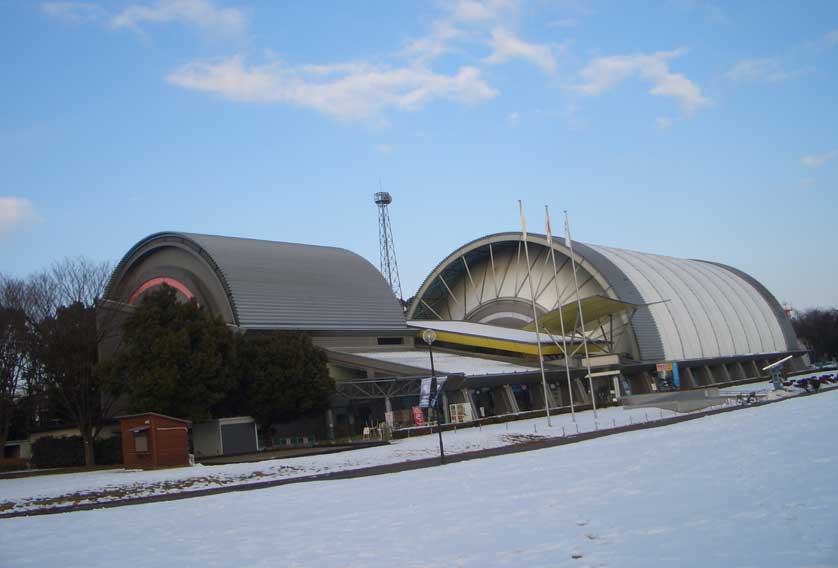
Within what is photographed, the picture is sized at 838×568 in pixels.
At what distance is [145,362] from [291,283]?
1560 centimetres

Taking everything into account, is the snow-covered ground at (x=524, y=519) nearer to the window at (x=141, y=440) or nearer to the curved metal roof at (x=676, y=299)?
the window at (x=141, y=440)

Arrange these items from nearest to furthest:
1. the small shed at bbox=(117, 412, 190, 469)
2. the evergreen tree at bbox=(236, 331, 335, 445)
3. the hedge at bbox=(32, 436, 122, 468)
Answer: the small shed at bbox=(117, 412, 190, 469), the evergreen tree at bbox=(236, 331, 335, 445), the hedge at bbox=(32, 436, 122, 468)

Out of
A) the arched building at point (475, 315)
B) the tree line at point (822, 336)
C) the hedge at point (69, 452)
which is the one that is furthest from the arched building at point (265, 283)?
the tree line at point (822, 336)

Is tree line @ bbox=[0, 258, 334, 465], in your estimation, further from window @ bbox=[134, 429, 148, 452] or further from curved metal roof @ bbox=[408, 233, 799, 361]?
curved metal roof @ bbox=[408, 233, 799, 361]

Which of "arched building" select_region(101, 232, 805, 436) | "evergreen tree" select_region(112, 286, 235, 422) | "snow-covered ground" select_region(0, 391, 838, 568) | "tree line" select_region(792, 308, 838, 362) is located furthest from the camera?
"tree line" select_region(792, 308, 838, 362)

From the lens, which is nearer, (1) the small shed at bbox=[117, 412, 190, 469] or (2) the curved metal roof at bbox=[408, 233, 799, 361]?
(1) the small shed at bbox=[117, 412, 190, 469]

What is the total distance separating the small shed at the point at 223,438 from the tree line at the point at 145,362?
3.36ft

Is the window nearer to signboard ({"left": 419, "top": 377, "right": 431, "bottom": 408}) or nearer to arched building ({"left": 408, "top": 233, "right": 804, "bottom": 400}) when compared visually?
signboard ({"left": 419, "top": 377, "right": 431, "bottom": 408})

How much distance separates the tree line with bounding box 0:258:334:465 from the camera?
132 ft

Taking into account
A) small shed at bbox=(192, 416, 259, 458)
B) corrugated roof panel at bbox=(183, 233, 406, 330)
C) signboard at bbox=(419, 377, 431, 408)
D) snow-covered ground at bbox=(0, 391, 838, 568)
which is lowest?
snow-covered ground at bbox=(0, 391, 838, 568)

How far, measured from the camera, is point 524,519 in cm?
1261

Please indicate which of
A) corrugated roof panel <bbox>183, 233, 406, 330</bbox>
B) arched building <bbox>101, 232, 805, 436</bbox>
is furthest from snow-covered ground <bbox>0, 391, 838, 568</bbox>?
corrugated roof panel <bbox>183, 233, 406, 330</bbox>

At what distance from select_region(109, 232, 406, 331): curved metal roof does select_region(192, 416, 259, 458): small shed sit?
26.3ft

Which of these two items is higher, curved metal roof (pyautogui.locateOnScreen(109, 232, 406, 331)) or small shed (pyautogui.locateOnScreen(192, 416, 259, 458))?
curved metal roof (pyautogui.locateOnScreen(109, 232, 406, 331))
